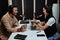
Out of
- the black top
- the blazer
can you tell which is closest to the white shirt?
the black top

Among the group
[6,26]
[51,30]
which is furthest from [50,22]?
[6,26]

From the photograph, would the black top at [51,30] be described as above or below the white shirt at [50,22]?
below

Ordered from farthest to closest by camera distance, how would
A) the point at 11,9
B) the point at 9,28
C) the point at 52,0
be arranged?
1. the point at 52,0
2. the point at 11,9
3. the point at 9,28

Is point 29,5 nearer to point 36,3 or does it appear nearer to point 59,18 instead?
point 36,3

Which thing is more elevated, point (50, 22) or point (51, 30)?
point (50, 22)

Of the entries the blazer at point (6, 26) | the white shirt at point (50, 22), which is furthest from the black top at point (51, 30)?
the blazer at point (6, 26)

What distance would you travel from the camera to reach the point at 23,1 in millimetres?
4211

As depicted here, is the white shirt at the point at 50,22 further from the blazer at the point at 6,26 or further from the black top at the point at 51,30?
the blazer at the point at 6,26

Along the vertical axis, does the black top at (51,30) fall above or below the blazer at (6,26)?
below

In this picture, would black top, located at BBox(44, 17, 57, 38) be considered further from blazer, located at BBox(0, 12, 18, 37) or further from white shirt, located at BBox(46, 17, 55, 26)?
blazer, located at BBox(0, 12, 18, 37)

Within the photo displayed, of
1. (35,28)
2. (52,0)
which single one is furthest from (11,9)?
(52,0)

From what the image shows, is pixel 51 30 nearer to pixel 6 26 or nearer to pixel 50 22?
pixel 50 22

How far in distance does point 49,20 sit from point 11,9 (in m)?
0.82

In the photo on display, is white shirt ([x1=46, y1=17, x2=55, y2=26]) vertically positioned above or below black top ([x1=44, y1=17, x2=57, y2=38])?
above
